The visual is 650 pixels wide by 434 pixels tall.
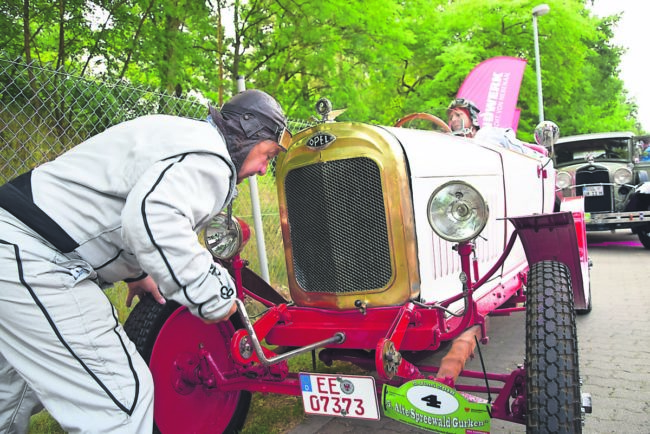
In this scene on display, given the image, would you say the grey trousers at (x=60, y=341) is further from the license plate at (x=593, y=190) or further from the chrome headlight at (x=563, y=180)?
the license plate at (x=593, y=190)

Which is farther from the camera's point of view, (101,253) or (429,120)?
(429,120)

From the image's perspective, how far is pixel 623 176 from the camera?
31.4 feet

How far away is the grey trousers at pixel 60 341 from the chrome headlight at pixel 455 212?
138 cm

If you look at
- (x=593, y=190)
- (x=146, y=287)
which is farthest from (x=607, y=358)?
(x=593, y=190)

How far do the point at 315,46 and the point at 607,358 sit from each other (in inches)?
271

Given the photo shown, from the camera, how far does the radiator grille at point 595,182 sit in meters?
9.57

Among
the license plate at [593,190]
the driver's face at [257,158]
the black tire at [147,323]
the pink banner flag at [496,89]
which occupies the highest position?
the pink banner flag at [496,89]

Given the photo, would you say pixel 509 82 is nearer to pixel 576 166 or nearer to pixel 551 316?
pixel 576 166

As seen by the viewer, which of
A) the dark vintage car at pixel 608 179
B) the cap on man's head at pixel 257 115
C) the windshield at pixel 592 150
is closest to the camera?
the cap on man's head at pixel 257 115

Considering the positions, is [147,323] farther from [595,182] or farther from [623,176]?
[623,176]

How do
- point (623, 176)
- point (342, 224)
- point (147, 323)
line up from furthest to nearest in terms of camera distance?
point (623, 176) < point (342, 224) < point (147, 323)

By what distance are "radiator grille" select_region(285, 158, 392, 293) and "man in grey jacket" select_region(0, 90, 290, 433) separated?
0.92 m

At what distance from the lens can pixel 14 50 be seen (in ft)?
16.3

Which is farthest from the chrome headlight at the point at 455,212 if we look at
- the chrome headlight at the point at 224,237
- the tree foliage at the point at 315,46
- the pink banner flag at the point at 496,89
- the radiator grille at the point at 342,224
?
the pink banner flag at the point at 496,89
